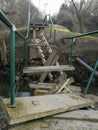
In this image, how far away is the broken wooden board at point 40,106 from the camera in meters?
1.86

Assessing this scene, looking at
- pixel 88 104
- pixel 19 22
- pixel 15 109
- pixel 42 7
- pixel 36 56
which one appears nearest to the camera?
pixel 15 109

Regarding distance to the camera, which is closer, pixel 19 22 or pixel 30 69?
pixel 30 69

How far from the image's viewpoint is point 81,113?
7.09 ft

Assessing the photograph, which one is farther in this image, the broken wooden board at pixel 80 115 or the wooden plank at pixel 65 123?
the broken wooden board at pixel 80 115

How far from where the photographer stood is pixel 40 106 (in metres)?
2.11

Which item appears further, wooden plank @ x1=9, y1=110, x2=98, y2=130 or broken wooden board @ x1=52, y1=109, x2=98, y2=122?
broken wooden board @ x1=52, y1=109, x2=98, y2=122

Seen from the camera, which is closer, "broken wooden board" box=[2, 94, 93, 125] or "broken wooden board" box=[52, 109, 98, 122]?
"broken wooden board" box=[2, 94, 93, 125]

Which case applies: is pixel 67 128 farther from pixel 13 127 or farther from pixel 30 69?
pixel 30 69

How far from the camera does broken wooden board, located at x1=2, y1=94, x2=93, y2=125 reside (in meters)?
1.86

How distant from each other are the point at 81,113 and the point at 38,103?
474mm

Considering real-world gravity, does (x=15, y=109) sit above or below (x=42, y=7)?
below

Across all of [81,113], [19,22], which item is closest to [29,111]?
[81,113]

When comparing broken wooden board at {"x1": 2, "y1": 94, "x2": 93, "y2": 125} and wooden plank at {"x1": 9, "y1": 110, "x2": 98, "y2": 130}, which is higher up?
broken wooden board at {"x1": 2, "y1": 94, "x2": 93, "y2": 125}

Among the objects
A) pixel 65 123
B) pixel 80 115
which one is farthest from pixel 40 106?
pixel 80 115
